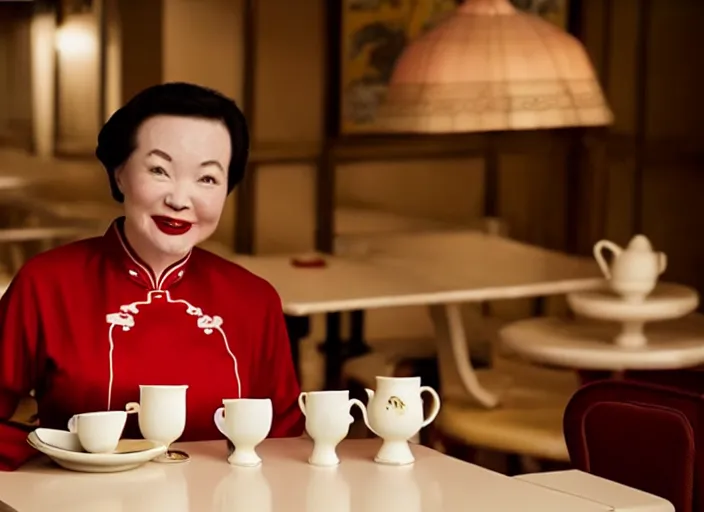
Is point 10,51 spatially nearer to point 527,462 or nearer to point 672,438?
point 527,462

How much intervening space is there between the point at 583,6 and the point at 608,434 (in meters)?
2.99

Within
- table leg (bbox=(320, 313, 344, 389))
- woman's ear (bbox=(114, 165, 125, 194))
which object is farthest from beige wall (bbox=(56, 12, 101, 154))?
woman's ear (bbox=(114, 165, 125, 194))

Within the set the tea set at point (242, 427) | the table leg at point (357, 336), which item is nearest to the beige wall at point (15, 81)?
the table leg at point (357, 336)

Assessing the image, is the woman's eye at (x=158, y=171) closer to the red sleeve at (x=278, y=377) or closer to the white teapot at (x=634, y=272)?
the red sleeve at (x=278, y=377)

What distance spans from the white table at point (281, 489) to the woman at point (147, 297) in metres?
0.14

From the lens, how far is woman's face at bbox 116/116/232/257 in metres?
2.25

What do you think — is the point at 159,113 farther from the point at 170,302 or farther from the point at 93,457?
the point at 93,457

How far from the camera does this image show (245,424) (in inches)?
83.3

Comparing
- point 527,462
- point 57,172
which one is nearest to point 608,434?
point 527,462

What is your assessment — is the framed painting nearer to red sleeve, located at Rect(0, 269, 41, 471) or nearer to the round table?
the round table

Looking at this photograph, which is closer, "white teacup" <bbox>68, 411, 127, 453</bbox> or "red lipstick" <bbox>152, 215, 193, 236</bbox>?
"white teacup" <bbox>68, 411, 127, 453</bbox>

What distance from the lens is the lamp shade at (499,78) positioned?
139 inches

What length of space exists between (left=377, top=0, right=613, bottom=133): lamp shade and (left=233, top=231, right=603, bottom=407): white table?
507 mm

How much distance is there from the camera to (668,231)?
5.09 m
